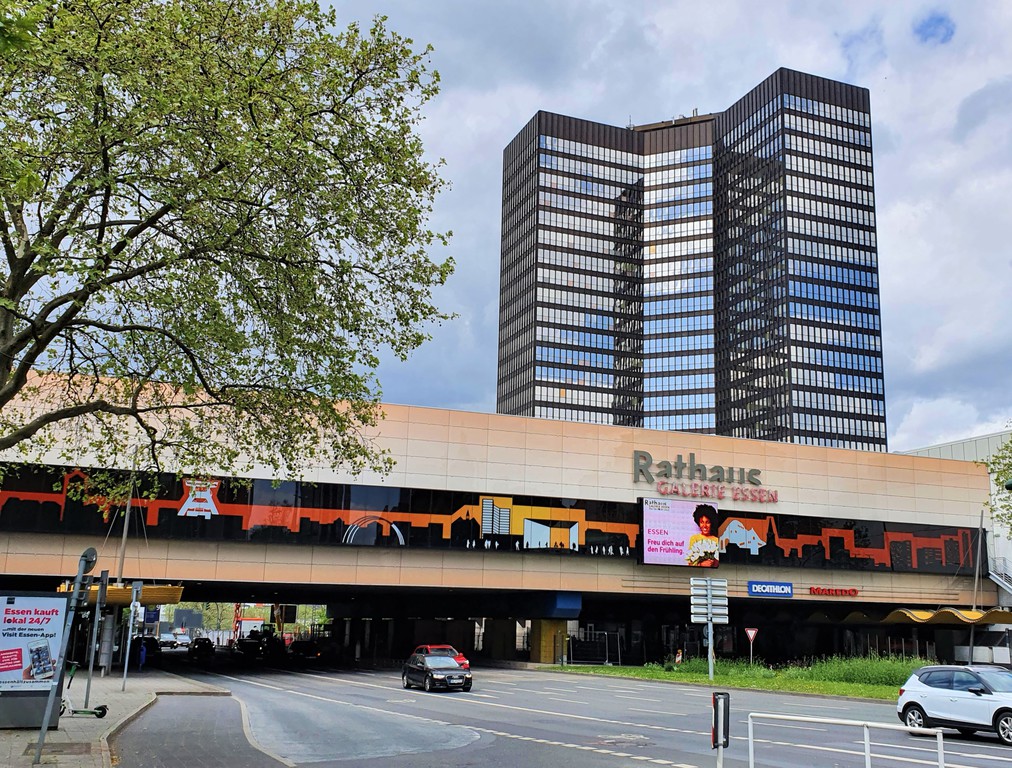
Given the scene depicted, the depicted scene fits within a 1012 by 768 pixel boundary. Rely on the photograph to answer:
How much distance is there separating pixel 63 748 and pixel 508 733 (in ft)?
27.2

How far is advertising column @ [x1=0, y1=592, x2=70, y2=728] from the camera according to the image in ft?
54.6

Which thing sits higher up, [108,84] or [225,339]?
[108,84]

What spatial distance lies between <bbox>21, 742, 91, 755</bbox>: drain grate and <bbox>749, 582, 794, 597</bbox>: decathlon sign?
1745 inches

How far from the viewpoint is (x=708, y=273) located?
6048 inches

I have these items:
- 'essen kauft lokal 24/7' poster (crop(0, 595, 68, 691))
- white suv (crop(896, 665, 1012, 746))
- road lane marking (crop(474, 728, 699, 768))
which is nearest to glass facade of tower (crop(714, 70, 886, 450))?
white suv (crop(896, 665, 1012, 746))

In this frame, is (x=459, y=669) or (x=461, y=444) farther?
(x=461, y=444)

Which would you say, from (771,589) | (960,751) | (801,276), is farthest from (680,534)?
(801,276)

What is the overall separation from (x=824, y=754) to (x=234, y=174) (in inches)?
545

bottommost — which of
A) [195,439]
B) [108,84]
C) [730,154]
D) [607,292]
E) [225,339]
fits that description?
[195,439]

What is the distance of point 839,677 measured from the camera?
37.6 meters

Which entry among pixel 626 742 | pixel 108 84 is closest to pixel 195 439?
pixel 108 84

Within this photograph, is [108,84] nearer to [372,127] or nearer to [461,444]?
[372,127]

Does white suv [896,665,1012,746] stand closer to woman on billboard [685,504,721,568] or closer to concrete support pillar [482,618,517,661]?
woman on billboard [685,504,721,568]

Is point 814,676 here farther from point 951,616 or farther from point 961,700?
point 961,700
